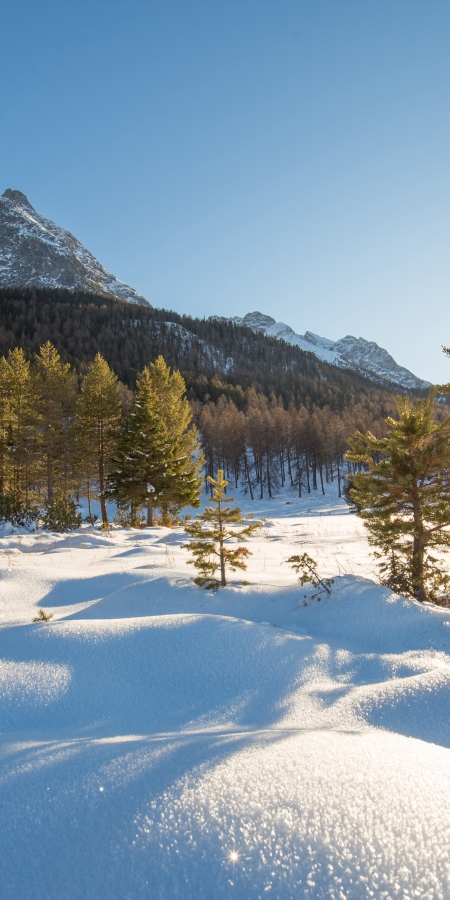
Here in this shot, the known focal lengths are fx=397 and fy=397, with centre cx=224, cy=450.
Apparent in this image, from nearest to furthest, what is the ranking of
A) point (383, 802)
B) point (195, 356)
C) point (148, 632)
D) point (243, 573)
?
1. point (383, 802)
2. point (148, 632)
3. point (243, 573)
4. point (195, 356)

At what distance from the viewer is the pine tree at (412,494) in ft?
17.5

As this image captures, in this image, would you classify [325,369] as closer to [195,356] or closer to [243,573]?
[195,356]

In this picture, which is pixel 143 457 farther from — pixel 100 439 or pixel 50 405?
pixel 50 405

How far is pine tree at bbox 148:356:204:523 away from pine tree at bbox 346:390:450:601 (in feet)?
44.4

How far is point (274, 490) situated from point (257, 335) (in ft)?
→ 338

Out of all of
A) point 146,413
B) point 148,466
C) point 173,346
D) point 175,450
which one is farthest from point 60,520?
point 173,346

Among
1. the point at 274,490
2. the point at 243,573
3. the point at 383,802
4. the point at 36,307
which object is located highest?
the point at 36,307

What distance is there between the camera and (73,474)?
29062 mm

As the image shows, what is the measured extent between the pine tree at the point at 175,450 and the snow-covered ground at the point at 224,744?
13481mm

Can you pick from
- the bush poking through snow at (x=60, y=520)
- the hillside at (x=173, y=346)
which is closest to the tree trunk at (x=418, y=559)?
the bush poking through snow at (x=60, y=520)

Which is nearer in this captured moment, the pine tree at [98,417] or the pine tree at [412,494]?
the pine tree at [412,494]

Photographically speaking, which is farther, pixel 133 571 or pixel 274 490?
pixel 274 490

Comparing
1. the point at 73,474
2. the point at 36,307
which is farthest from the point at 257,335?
the point at 73,474

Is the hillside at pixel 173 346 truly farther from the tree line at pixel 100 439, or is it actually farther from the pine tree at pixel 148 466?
the pine tree at pixel 148 466
